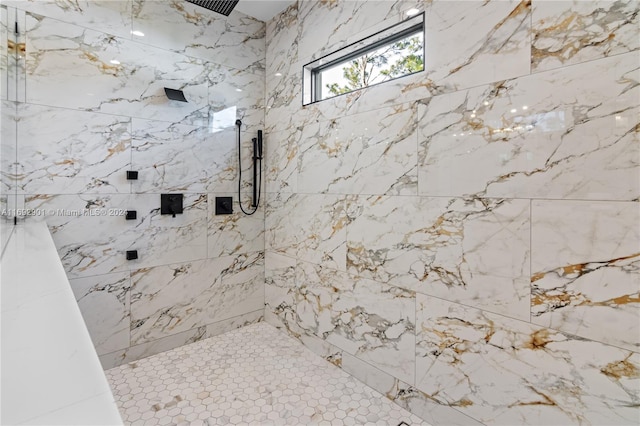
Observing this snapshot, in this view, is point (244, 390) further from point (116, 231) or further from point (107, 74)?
point (107, 74)

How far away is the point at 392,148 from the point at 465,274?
0.83 metres

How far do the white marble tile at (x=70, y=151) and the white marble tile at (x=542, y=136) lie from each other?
2.05 m

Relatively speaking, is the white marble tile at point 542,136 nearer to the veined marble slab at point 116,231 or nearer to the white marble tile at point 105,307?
the veined marble slab at point 116,231

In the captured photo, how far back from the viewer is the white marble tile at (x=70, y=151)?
198 centimetres

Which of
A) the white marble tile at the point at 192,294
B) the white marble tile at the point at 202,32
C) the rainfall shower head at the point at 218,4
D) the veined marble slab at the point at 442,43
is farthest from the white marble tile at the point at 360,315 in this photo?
the rainfall shower head at the point at 218,4

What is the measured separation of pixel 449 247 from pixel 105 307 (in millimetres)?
2298

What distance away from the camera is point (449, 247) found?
171 centimetres

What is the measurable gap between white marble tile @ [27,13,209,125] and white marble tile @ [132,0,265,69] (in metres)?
0.11

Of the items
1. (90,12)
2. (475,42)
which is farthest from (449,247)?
(90,12)

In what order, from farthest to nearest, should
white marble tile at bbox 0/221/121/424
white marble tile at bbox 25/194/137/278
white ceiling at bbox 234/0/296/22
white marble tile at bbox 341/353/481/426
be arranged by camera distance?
white ceiling at bbox 234/0/296/22 < white marble tile at bbox 25/194/137/278 < white marble tile at bbox 341/353/481/426 < white marble tile at bbox 0/221/121/424

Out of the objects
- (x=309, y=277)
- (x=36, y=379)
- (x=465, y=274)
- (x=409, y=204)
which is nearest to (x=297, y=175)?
(x=309, y=277)

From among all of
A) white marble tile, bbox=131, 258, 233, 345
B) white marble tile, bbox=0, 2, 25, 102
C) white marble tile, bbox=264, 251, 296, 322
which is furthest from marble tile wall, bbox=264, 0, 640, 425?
white marble tile, bbox=0, 2, 25, 102

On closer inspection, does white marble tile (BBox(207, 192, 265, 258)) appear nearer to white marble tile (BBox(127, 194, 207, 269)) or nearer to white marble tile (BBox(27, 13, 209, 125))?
white marble tile (BBox(127, 194, 207, 269))

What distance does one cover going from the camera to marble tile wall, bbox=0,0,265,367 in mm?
2008
